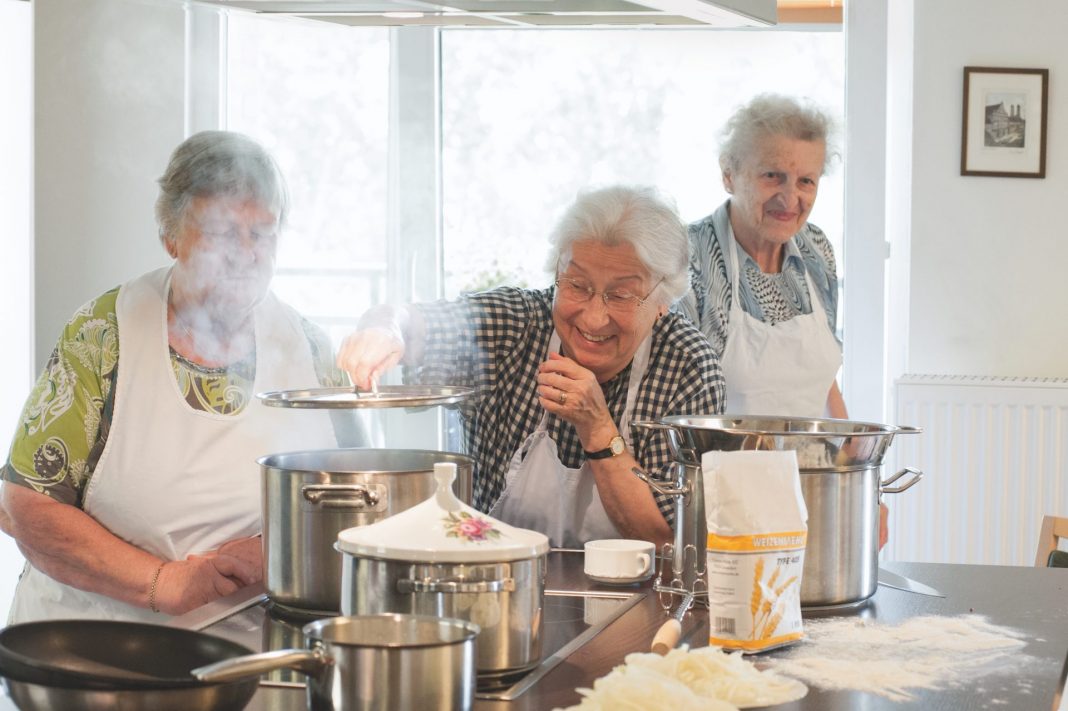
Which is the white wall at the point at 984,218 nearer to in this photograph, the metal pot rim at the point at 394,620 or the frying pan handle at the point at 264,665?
the metal pot rim at the point at 394,620

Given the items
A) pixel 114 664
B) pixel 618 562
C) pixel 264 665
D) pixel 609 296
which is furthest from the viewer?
pixel 609 296

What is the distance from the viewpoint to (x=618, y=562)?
58.9 inches

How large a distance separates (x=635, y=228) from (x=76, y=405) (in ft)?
2.75

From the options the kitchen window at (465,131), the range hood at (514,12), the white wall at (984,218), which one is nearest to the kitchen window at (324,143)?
the kitchen window at (465,131)

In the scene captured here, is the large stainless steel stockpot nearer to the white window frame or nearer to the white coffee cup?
the white coffee cup

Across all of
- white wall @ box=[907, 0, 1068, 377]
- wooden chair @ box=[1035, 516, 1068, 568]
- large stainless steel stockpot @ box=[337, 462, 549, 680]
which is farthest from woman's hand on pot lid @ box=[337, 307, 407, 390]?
white wall @ box=[907, 0, 1068, 377]

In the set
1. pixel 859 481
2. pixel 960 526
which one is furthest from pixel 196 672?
pixel 960 526

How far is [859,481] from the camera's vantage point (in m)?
1.34

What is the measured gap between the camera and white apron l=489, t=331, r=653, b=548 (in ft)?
6.03

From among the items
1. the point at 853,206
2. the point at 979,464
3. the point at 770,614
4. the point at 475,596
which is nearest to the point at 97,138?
the point at 475,596

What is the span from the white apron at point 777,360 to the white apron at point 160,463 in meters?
1.00

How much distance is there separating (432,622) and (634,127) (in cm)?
183

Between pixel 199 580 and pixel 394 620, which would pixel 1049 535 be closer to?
pixel 199 580

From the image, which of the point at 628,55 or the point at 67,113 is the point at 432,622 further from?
the point at 628,55
